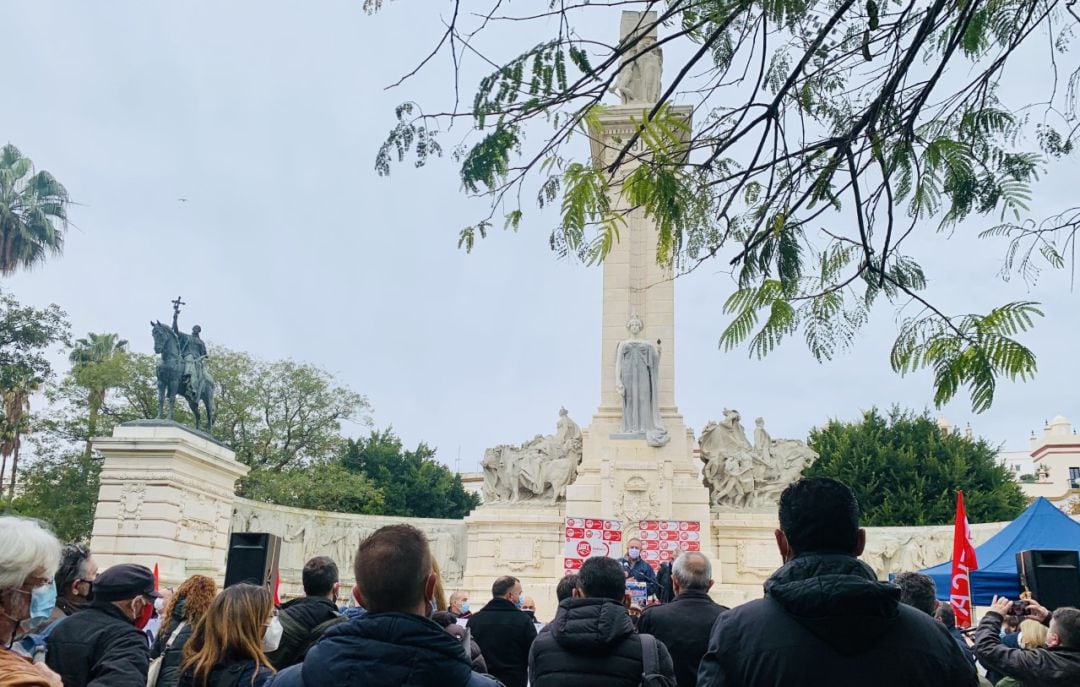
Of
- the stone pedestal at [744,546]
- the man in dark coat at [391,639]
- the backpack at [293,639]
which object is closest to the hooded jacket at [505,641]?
the backpack at [293,639]

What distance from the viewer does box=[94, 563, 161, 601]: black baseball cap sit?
3.65 meters

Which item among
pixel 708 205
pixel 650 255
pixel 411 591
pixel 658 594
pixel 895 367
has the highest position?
pixel 650 255

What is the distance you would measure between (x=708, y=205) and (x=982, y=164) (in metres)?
1.26

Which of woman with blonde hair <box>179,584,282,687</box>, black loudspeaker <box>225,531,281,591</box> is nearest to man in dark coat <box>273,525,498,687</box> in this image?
woman with blonde hair <box>179,584,282,687</box>

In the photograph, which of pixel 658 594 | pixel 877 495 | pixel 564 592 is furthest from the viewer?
pixel 877 495

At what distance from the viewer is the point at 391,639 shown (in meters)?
2.18

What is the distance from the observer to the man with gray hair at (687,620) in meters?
4.54

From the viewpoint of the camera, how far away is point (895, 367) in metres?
3.72

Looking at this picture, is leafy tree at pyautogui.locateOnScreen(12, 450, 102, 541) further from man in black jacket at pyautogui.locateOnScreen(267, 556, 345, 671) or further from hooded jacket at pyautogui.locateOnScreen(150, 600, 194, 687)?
man in black jacket at pyautogui.locateOnScreen(267, 556, 345, 671)

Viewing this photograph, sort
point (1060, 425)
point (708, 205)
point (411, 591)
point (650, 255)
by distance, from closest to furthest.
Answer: point (411, 591) → point (708, 205) → point (650, 255) → point (1060, 425)

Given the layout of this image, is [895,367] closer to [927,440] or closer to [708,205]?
[708,205]

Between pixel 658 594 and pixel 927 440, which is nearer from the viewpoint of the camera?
pixel 658 594

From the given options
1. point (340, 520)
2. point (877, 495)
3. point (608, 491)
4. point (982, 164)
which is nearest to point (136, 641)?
point (982, 164)

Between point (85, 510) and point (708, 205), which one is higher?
point (708, 205)
